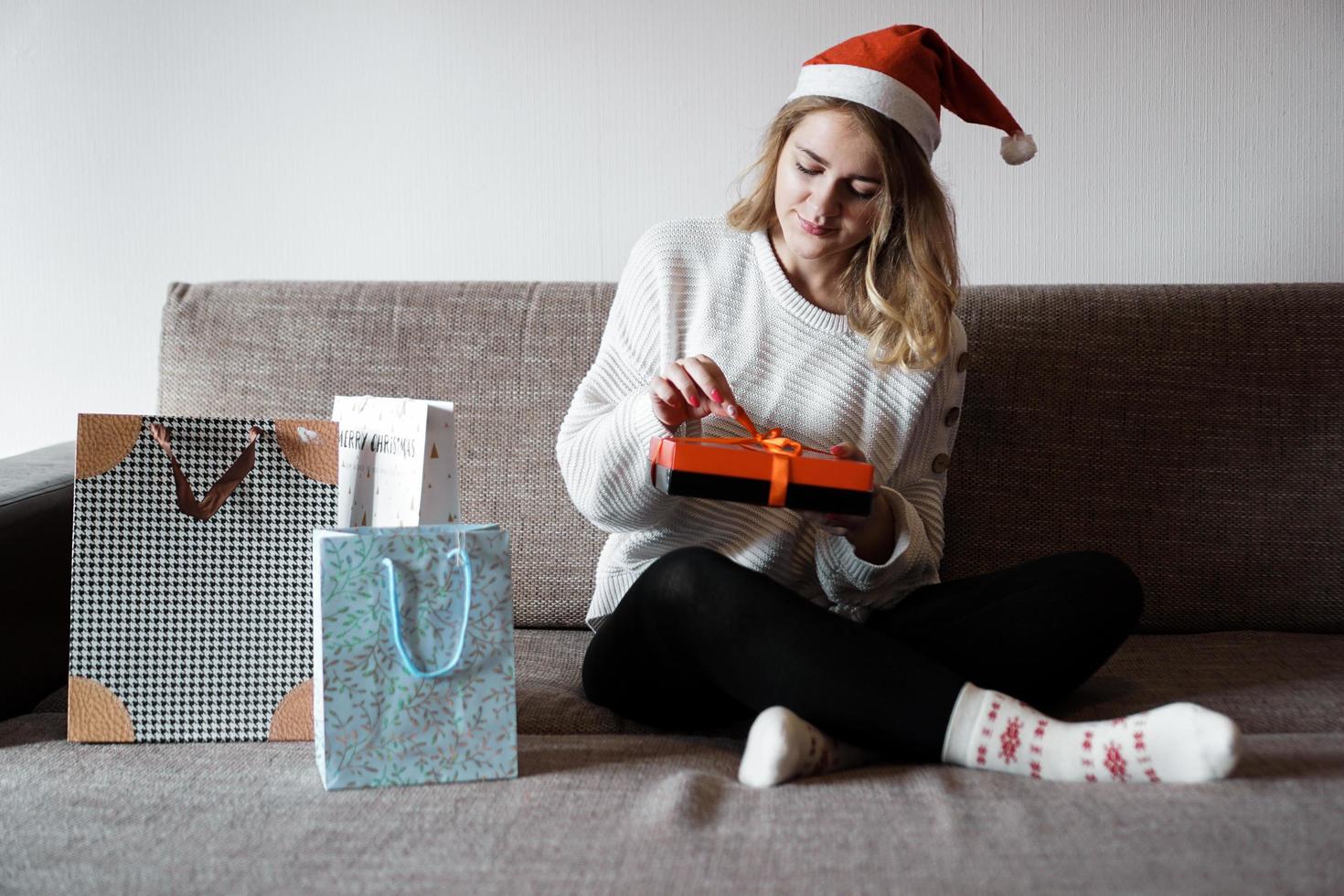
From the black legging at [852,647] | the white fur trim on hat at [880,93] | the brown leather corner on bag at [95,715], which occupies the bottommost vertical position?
the brown leather corner on bag at [95,715]

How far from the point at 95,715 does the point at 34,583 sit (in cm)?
20

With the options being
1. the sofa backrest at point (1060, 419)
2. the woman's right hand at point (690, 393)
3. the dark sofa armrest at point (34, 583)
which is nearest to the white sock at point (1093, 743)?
the woman's right hand at point (690, 393)

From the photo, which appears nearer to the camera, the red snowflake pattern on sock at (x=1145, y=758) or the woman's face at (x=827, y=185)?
the red snowflake pattern on sock at (x=1145, y=758)

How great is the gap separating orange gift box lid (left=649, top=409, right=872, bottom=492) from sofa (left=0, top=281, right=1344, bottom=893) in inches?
10.1

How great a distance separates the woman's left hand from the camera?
115cm

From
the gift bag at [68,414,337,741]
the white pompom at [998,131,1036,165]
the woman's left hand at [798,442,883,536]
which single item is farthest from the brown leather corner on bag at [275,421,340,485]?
the white pompom at [998,131,1036,165]

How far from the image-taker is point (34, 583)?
1.23 meters

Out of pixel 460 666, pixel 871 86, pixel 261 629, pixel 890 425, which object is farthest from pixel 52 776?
pixel 871 86

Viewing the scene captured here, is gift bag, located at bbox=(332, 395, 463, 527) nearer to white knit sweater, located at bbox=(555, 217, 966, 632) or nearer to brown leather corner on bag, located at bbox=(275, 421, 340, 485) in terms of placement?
brown leather corner on bag, located at bbox=(275, 421, 340, 485)

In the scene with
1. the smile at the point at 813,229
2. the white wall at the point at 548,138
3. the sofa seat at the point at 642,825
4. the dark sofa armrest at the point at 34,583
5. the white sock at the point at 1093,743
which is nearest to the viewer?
the sofa seat at the point at 642,825

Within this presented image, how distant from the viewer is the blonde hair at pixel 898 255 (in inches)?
51.6

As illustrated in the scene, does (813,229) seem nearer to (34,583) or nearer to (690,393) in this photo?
(690,393)

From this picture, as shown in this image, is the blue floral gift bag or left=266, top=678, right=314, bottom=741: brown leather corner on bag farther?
left=266, top=678, right=314, bottom=741: brown leather corner on bag

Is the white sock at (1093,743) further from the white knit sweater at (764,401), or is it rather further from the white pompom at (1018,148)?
the white pompom at (1018,148)
